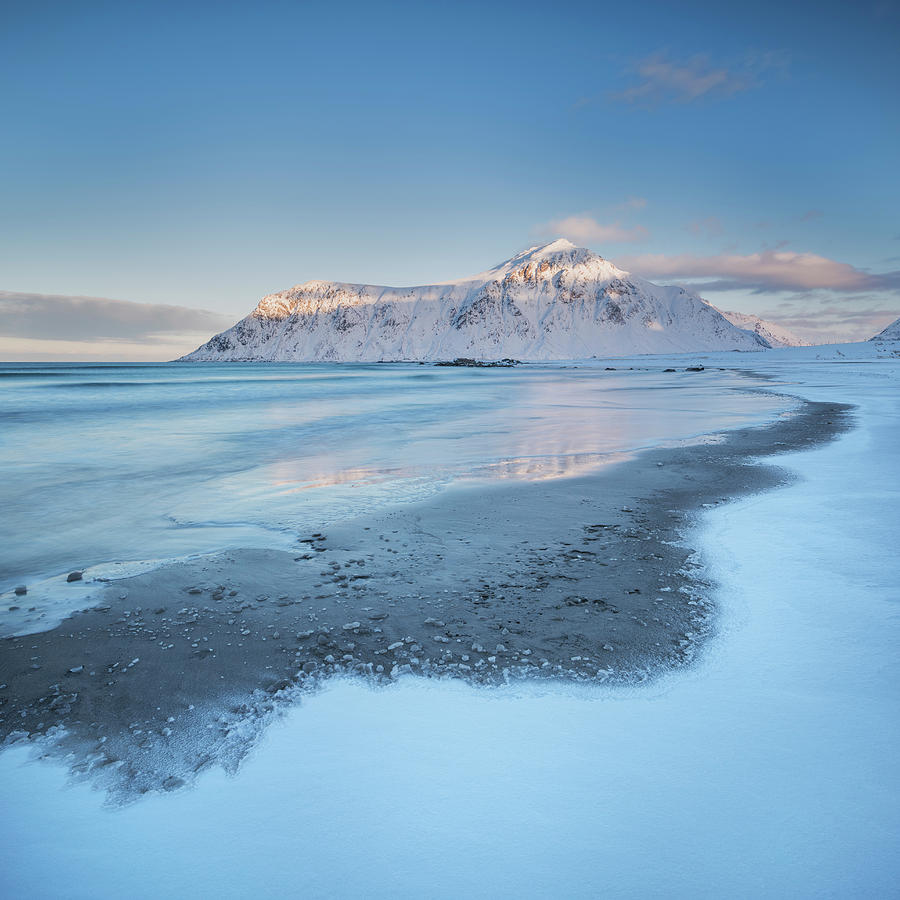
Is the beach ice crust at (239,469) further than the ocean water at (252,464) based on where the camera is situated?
No

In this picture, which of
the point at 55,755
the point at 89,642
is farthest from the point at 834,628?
the point at 89,642

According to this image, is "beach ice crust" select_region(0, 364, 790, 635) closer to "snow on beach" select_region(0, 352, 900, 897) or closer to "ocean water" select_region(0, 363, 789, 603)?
"ocean water" select_region(0, 363, 789, 603)

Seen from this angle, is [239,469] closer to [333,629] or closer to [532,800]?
[333,629]

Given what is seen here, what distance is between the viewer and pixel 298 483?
878 cm

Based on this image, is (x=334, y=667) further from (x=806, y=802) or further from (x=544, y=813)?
(x=806, y=802)

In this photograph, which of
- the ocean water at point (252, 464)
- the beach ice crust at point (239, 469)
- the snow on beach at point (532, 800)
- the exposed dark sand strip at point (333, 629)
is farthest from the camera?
the ocean water at point (252, 464)

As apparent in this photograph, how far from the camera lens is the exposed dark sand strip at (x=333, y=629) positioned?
9.55 feet

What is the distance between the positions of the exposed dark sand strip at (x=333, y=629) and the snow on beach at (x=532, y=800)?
213mm

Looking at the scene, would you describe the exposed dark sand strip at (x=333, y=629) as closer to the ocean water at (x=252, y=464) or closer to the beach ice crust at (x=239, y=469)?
the beach ice crust at (x=239, y=469)

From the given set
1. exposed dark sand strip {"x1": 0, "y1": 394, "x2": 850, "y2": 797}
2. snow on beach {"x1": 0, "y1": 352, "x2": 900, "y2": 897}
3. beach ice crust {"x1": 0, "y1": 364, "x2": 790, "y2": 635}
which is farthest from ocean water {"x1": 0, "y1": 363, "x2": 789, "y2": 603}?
snow on beach {"x1": 0, "y1": 352, "x2": 900, "y2": 897}

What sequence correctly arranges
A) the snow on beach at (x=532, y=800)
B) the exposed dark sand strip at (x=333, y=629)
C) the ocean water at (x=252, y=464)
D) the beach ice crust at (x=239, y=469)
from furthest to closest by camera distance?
the ocean water at (x=252, y=464) < the beach ice crust at (x=239, y=469) < the exposed dark sand strip at (x=333, y=629) < the snow on beach at (x=532, y=800)

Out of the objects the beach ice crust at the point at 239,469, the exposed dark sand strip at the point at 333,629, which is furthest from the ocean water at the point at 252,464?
the exposed dark sand strip at the point at 333,629

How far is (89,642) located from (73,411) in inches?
1105

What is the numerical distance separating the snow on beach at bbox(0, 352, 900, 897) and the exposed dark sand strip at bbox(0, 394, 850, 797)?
0.70 feet
